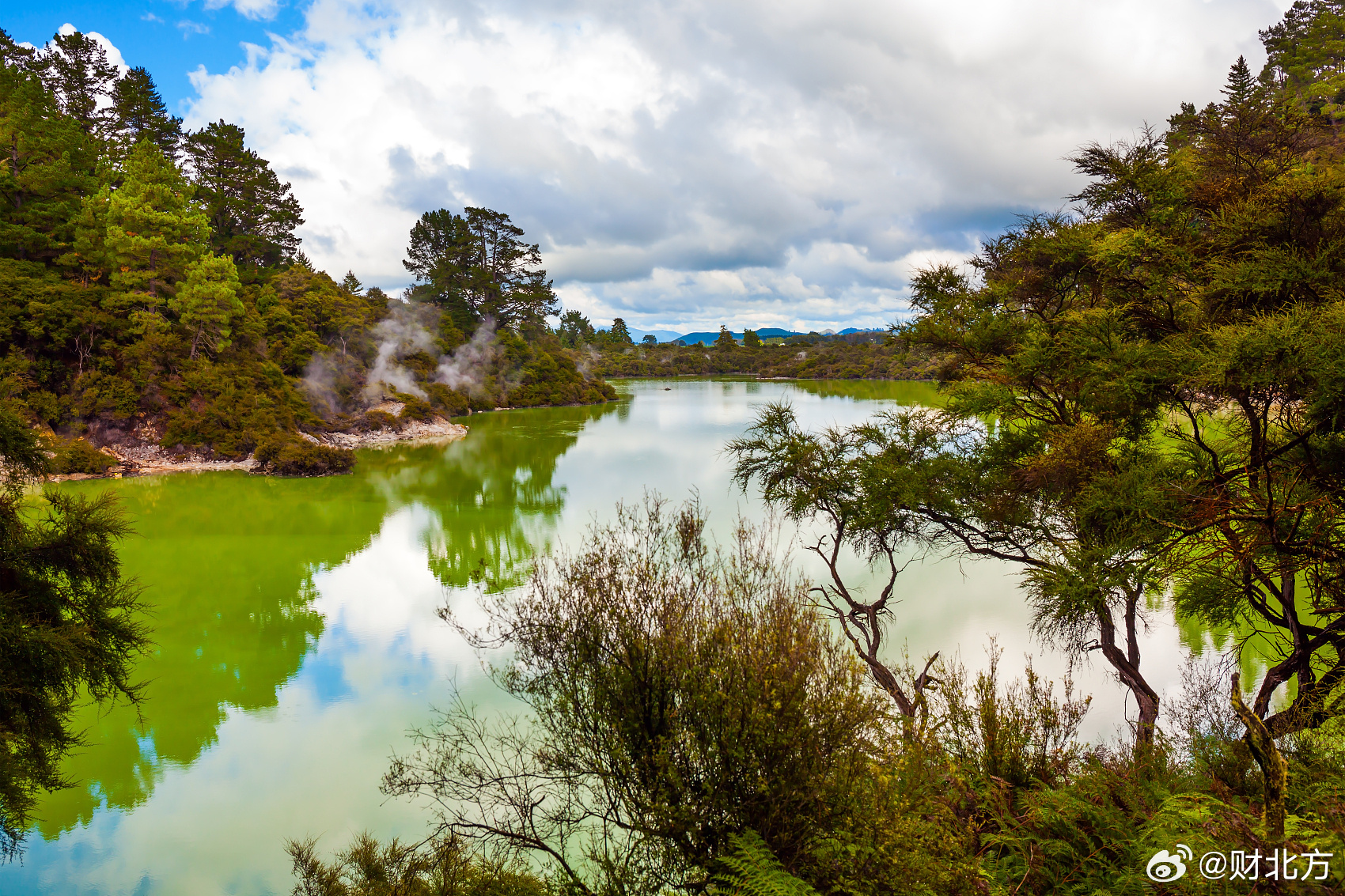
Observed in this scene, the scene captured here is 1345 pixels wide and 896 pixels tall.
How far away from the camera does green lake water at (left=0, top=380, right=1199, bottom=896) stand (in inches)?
304

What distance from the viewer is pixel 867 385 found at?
2862 inches

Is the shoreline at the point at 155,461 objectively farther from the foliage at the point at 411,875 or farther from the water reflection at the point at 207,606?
the foliage at the point at 411,875

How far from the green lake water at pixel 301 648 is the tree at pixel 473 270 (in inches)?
1213

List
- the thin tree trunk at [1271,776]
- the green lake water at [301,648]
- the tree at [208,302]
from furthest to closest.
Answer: the tree at [208,302], the green lake water at [301,648], the thin tree trunk at [1271,776]

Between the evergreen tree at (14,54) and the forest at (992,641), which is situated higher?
the evergreen tree at (14,54)

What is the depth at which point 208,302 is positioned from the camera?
30.4m

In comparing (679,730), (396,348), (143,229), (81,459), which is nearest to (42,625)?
(679,730)

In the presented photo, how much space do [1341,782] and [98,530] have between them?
10596mm

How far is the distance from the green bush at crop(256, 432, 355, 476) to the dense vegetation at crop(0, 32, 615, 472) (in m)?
1.75

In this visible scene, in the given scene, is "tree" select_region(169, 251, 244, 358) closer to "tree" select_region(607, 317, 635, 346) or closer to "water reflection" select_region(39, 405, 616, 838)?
"water reflection" select_region(39, 405, 616, 838)

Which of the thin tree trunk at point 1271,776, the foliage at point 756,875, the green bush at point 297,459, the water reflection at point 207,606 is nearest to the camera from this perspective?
the thin tree trunk at point 1271,776

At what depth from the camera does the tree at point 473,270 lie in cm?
5466

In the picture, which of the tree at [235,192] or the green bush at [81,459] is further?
the tree at [235,192]

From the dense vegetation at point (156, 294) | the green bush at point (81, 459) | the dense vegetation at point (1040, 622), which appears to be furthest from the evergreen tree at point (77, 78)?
the dense vegetation at point (1040, 622)
